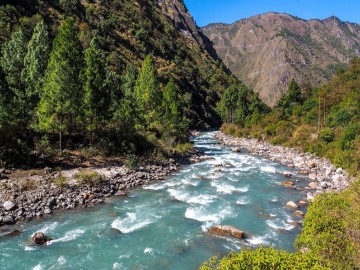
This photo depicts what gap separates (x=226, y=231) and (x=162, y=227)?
494 cm

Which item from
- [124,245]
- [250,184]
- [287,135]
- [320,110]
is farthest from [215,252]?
[320,110]

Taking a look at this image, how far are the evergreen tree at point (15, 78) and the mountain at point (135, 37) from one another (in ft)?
82.7

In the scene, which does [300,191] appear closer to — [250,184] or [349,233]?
[250,184]

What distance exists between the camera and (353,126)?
4406 cm

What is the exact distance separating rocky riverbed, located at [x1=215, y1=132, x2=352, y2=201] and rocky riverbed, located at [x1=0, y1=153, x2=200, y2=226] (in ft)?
61.0

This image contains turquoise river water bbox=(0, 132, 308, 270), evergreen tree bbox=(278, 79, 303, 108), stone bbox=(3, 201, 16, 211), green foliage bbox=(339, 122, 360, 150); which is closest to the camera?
turquoise river water bbox=(0, 132, 308, 270)

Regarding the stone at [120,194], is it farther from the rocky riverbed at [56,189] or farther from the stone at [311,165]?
the stone at [311,165]

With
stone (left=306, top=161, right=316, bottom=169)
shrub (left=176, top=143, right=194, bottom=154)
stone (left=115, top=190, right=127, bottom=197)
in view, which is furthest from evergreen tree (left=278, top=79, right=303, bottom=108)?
stone (left=115, top=190, right=127, bottom=197)

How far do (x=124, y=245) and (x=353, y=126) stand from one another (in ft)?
124

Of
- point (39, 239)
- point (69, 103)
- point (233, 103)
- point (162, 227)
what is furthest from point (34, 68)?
point (233, 103)

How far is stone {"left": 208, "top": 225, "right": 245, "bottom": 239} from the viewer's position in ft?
72.6

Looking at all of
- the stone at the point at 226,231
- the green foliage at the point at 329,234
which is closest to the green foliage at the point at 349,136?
the stone at the point at 226,231

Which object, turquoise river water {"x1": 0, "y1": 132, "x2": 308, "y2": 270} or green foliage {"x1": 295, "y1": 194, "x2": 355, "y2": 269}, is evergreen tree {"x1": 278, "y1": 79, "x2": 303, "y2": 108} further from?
green foliage {"x1": 295, "y1": 194, "x2": 355, "y2": 269}

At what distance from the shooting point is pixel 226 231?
22.6 m
